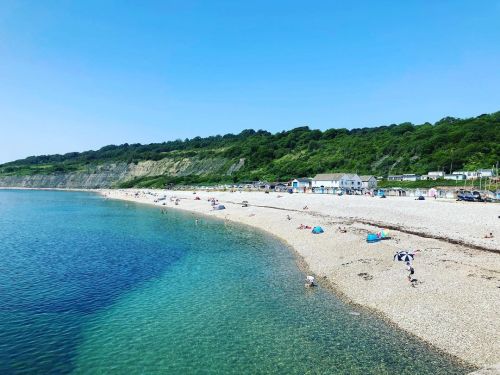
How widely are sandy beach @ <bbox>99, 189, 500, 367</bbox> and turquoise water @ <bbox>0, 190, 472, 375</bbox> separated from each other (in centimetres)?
152

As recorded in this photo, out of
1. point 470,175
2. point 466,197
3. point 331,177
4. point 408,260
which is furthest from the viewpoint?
point 331,177

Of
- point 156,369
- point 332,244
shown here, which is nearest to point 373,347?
point 156,369

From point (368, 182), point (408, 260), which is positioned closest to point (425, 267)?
point (408, 260)

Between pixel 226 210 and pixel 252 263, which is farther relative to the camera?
pixel 226 210

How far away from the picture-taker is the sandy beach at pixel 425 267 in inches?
690

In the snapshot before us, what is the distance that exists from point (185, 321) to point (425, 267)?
16.9 meters

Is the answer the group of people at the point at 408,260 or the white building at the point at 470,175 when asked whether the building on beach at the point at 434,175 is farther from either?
the group of people at the point at 408,260

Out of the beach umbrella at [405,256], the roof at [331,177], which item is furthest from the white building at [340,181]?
the beach umbrella at [405,256]

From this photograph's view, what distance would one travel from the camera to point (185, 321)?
20.5 m

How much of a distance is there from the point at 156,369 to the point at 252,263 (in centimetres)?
1844

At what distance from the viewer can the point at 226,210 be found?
264 feet

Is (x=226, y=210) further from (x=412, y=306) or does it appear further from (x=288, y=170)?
(x=288, y=170)

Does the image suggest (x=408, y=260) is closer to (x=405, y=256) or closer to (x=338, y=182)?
(x=405, y=256)

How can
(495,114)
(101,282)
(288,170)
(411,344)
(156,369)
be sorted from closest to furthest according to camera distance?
(156,369) < (411,344) < (101,282) < (495,114) < (288,170)
